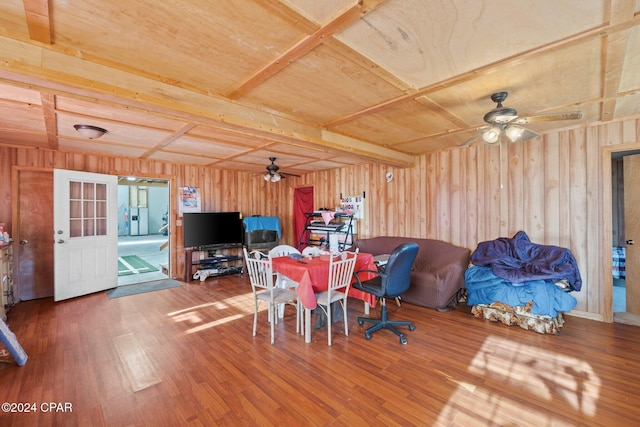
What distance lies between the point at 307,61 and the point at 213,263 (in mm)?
5146

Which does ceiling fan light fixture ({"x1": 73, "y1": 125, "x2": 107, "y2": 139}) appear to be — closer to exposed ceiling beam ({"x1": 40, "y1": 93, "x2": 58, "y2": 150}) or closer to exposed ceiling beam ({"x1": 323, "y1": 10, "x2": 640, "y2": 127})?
exposed ceiling beam ({"x1": 40, "y1": 93, "x2": 58, "y2": 150})

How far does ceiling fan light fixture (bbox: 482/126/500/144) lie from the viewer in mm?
2719

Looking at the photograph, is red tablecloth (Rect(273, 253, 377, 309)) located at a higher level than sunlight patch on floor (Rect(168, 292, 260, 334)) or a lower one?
higher

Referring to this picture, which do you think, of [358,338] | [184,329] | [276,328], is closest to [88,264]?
[184,329]

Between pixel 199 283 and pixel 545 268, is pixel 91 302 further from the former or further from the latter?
pixel 545 268

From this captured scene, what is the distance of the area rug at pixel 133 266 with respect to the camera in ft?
21.8

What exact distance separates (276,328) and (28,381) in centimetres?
218

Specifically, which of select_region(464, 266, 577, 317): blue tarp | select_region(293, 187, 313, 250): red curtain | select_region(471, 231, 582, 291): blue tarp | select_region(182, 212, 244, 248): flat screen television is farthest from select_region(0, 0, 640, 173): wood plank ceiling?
select_region(293, 187, 313, 250): red curtain

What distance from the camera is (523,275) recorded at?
331 cm

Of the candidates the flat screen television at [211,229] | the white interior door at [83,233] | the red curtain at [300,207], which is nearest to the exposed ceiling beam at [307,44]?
the white interior door at [83,233]

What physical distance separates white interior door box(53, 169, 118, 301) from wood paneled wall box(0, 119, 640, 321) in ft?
1.48

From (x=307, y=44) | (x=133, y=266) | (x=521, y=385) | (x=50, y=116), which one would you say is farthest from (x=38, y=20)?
(x=133, y=266)

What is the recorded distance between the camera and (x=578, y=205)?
11.9 ft

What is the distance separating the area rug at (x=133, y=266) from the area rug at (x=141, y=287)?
1.43m
